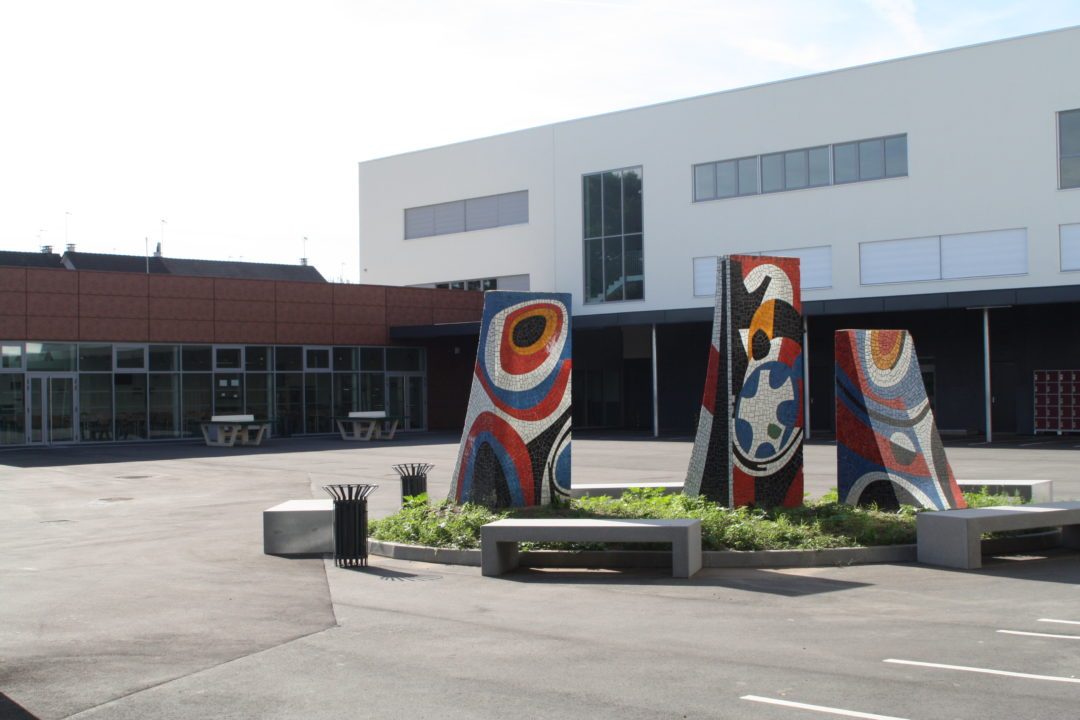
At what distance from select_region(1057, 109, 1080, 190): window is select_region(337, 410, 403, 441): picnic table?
22.4 m

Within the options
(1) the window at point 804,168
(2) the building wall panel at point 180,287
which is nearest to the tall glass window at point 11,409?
(2) the building wall panel at point 180,287

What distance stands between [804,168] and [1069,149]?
8.42 metres

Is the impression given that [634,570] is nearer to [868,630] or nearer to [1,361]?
[868,630]

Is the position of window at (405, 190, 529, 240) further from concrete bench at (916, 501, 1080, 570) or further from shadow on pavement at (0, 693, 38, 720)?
shadow on pavement at (0, 693, 38, 720)

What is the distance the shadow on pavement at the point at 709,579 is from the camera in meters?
11.1

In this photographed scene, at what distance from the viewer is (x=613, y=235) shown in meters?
43.7

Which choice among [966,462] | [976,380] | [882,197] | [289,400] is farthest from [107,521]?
[976,380]

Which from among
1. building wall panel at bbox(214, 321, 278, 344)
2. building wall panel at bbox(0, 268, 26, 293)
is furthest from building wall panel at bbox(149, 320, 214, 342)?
building wall panel at bbox(0, 268, 26, 293)

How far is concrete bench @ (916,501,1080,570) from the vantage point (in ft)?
40.2

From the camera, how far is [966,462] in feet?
85.8

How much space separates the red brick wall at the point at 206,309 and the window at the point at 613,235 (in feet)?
17.2

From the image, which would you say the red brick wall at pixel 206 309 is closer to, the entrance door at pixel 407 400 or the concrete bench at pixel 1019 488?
the entrance door at pixel 407 400

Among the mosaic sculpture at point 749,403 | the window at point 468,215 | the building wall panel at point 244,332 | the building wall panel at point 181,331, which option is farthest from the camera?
the window at point 468,215

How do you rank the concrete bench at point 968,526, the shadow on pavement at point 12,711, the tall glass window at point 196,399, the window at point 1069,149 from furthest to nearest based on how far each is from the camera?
1. the tall glass window at point 196,399
2. the window at point 1069,149
3. the concrete bench at point 968,526
4. the shadow on pavement at point 12,711
